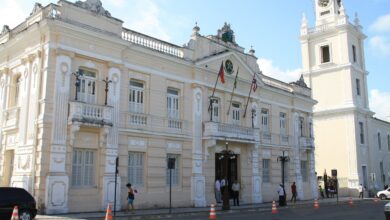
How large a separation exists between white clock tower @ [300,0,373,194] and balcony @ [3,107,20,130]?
1336 inches

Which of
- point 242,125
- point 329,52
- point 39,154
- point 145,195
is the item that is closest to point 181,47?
point 242,125

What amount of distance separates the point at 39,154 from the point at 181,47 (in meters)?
11.4

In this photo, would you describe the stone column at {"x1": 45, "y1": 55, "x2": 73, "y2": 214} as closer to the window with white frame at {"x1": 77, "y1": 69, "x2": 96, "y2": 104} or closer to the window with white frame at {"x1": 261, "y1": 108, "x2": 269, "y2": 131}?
the window with white frame at {"x1": 77, "y1": 69, "x2": 96, "y2": 104}

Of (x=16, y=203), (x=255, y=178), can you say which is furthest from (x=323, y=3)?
(x=16, y=203)

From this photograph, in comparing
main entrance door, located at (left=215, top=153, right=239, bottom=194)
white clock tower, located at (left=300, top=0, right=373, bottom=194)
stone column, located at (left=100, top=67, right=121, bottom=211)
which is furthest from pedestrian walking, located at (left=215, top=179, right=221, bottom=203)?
white clock tower, located at (left=300, top=0, right=373, bottom=194)

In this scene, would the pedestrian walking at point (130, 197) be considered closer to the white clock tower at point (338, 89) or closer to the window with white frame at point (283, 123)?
the window with white frame at point (283, 123)

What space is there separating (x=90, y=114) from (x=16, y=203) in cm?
645

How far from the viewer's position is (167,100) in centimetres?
2584

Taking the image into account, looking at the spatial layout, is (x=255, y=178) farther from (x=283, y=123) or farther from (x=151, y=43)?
(x=151, y=43)

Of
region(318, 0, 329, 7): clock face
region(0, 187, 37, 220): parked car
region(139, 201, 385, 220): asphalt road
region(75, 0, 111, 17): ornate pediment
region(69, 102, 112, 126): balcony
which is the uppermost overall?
region(318, 0, 329, 7): clock face

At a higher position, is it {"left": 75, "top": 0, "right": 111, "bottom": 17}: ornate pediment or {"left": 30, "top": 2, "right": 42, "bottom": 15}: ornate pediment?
{"left": 75, "top": 0, "right": 111, "bottom": 17}: ornate pediment

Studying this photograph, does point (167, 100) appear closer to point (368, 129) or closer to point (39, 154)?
point (39, 154)

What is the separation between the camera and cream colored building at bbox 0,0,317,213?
2019 cm

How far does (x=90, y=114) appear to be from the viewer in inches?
827
